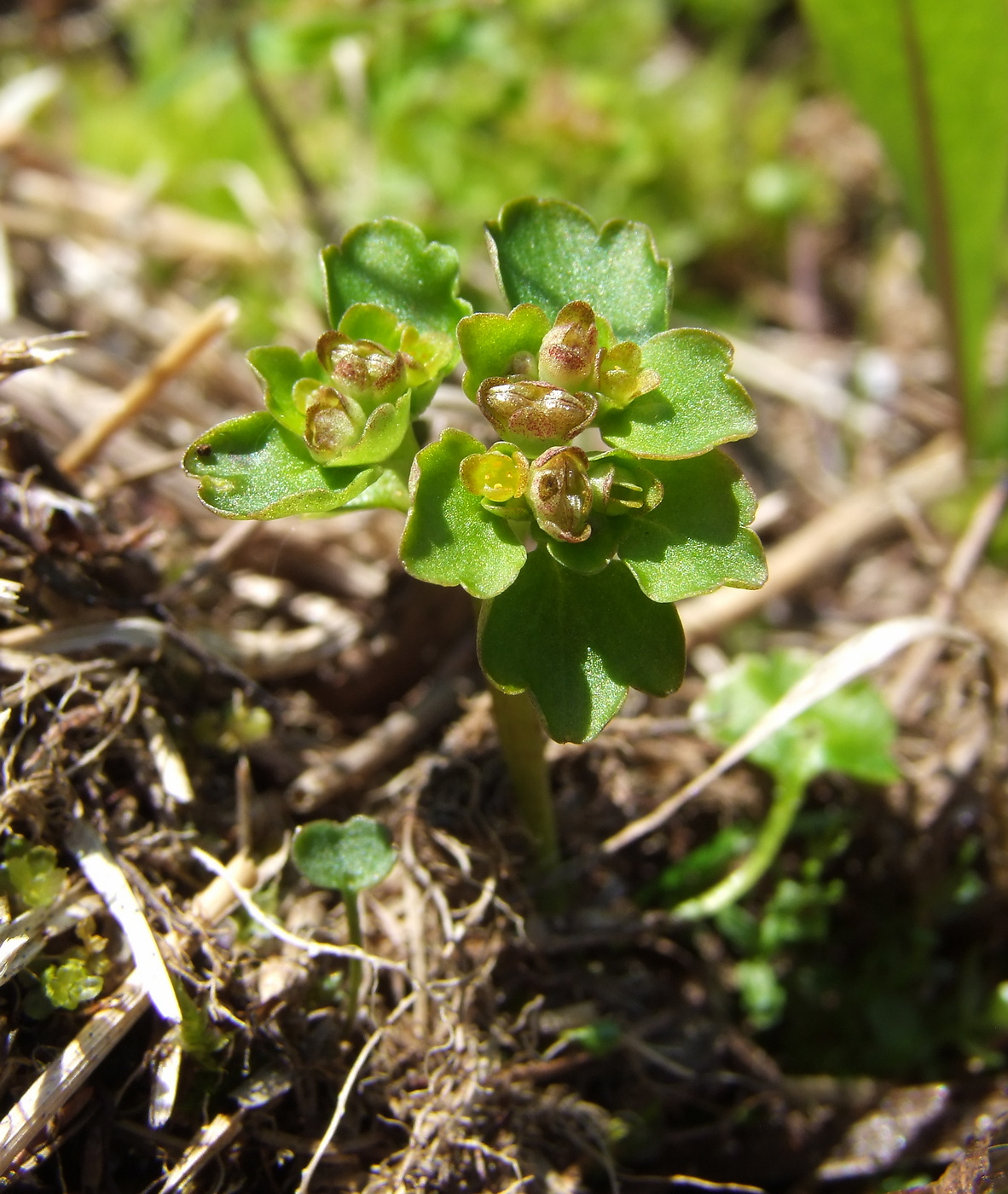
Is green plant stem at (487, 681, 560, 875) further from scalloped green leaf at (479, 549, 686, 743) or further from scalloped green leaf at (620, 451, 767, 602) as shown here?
scalloped green leaf at (620, 451, 767, 602)

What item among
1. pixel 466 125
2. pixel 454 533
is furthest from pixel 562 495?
pixel 466 125

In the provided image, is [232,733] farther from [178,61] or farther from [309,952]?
[178,61]

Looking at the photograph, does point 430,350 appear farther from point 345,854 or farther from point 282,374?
point 345,854

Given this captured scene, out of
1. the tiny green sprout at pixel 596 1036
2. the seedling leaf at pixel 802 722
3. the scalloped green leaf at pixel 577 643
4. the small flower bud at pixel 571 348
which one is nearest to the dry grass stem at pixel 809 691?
the seedling leaf at pixel 802 722

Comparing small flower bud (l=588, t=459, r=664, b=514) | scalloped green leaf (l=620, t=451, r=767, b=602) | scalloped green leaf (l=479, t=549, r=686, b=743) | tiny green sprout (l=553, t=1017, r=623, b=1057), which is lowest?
tiny green sprout (l=553, t=1017, r=623, b=1057)

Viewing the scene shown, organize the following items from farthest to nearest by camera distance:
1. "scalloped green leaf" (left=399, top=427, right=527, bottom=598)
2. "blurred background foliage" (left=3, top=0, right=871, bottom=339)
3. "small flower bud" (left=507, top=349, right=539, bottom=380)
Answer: "blurred background foliage" (left=3, top=0, right=871, bottom=339)
"small flower bud" (left=507, top=349, right=539, bottom=380)
"scalloped green leaf" (left=399, top=427, right=527, bottom=598)

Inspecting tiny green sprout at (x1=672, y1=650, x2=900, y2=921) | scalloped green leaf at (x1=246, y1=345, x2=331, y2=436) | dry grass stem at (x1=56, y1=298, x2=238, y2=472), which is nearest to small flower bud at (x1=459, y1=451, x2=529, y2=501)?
scalloped green leaf at (x1=246, y1=345, x2=331, y2=436)

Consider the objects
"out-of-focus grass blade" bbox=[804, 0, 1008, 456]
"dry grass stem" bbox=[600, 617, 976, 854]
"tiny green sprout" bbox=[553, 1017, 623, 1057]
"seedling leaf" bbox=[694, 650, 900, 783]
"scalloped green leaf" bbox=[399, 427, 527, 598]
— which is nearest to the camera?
"scalloped green leaf" bbox=[399, 427, 527, 598]
